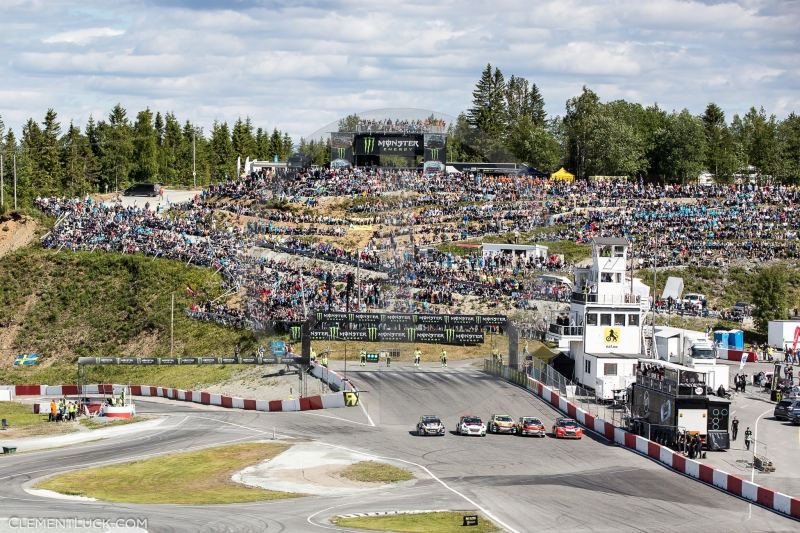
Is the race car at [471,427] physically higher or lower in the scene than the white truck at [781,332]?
lower

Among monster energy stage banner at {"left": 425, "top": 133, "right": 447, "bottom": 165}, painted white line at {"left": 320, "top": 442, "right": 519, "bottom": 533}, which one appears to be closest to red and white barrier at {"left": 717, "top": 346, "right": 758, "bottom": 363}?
painted white line at {"left": 320, "top": 442, "right": 519, "bottom": 533}

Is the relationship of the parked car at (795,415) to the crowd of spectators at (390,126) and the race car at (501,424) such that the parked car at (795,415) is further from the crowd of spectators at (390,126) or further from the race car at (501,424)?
the crowd of spectators at (390,126)

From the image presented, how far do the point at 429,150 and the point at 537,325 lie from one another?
37.5 meters

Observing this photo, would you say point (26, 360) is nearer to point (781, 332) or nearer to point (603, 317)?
point (603, 317)

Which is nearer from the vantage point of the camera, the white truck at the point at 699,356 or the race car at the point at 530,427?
the race car at the point at 530,427

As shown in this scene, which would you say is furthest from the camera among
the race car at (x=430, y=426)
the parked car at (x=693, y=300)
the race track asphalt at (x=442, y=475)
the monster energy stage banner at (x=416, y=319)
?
the parked car at (x=693, y=300)

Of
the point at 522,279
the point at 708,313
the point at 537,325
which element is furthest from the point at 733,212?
the point at 537,325

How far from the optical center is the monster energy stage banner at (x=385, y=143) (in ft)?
435

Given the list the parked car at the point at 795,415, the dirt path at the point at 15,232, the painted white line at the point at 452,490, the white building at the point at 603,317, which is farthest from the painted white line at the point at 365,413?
the dirt path at the point at 15,232

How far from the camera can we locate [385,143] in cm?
13262

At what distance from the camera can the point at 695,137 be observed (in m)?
183

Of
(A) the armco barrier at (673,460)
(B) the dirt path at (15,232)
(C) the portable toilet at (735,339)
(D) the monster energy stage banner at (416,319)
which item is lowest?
(A) the armco barrier at (673,460)

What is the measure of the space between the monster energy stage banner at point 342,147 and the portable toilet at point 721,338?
48222 mm

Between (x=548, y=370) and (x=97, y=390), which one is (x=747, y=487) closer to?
(x=548, y=370)
